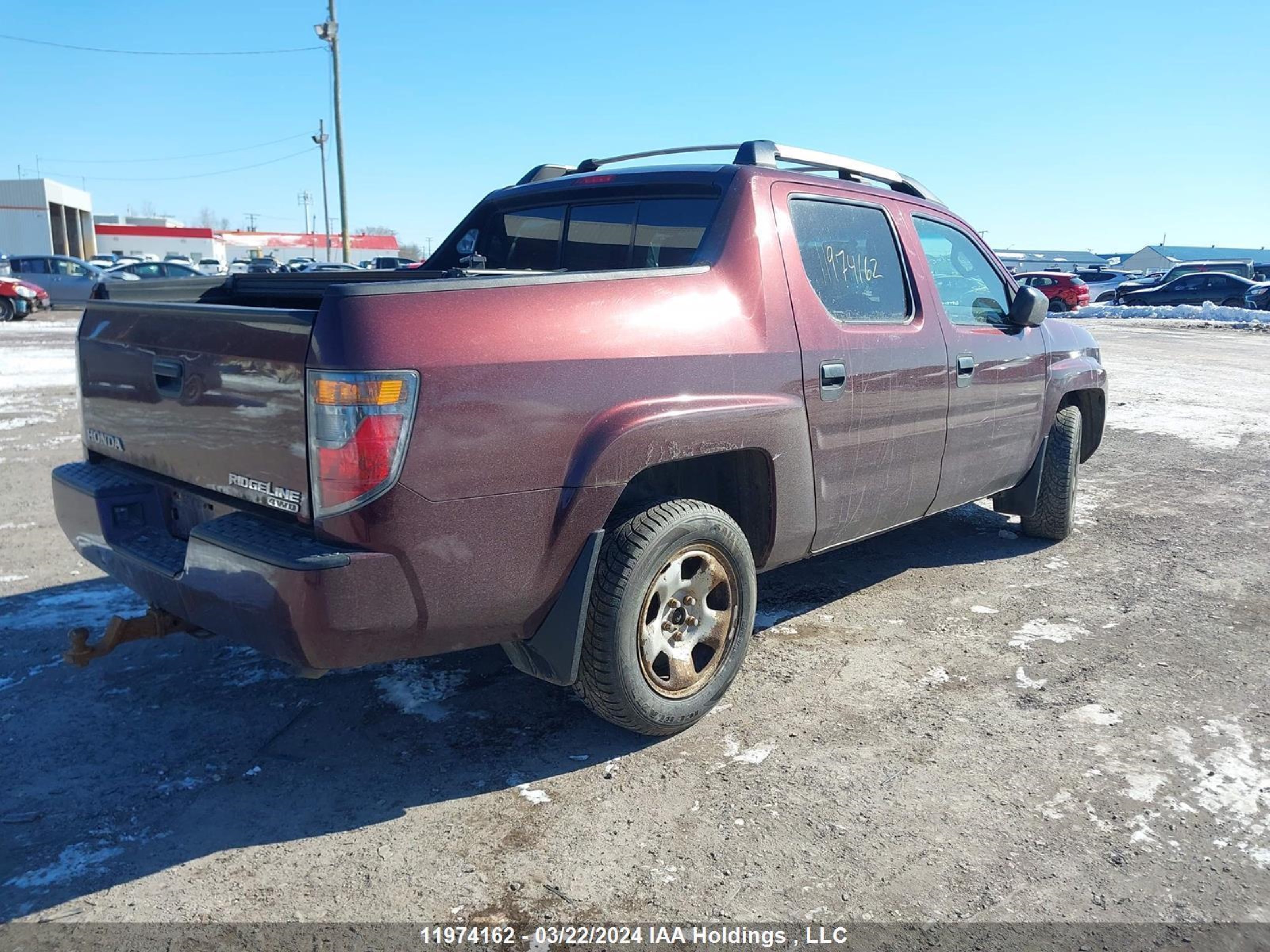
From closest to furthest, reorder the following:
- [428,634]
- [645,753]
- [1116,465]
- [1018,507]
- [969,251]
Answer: [428,634] → [645,753] → [969,251] → [1018,507] → [1116,465]

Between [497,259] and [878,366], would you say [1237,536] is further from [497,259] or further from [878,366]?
[497,259]

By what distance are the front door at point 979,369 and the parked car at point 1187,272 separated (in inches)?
1296

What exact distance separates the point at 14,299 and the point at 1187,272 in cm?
3686

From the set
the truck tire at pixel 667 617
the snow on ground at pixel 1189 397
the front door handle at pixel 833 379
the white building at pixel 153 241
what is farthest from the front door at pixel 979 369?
the white building at pixel 153 241

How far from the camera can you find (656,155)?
4.54 meters

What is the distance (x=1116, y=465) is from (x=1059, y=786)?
5826mm

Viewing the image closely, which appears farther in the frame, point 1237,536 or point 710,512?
point 1237,536

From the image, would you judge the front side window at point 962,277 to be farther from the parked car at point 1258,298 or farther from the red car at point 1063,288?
the parked car at point 1258,298

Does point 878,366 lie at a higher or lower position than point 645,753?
higher

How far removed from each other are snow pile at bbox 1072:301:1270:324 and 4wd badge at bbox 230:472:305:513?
2920 centimetres

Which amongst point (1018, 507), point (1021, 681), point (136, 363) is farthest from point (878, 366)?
point (136, 363)

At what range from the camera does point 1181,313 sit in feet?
97.1

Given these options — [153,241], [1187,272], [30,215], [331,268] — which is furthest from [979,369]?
[153,241]

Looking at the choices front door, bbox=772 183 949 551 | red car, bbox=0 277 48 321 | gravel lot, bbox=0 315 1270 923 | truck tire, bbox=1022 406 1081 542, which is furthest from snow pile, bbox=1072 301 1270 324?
red car, bbox=0 277 48 321
